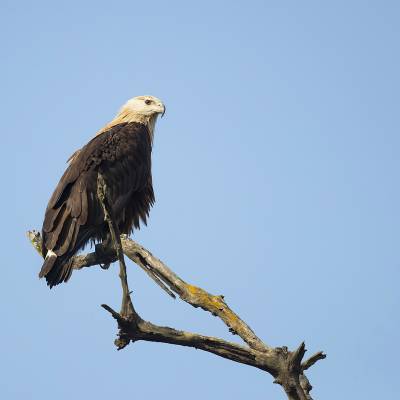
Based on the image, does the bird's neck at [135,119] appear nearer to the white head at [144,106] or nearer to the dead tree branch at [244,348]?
the white head at [144,106]

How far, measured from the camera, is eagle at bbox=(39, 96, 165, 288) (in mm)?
7324

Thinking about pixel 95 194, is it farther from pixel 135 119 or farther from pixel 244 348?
pixel 244 348

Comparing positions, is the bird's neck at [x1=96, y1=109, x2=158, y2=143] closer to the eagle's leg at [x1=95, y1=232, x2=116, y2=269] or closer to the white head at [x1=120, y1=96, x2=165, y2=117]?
the white head at [x1=120, y1=96, x2=165, y2=117]

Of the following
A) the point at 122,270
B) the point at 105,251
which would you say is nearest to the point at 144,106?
the point at 105,251

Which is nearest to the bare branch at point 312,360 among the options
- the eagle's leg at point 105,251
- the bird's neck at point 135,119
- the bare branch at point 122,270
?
the bare branch at point 122,270

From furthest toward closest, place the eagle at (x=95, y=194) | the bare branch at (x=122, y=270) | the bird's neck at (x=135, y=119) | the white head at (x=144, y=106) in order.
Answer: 1. the white head at (x=144, y=106)
2. the bird's neck at (x=135, y=119)
3. the eagle at (x=95, y=194)
4. the bare branch at (x=122, y=270)

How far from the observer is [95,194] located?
796 cm

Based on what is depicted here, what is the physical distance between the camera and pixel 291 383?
4824 millimetres

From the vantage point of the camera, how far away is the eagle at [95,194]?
7.32m

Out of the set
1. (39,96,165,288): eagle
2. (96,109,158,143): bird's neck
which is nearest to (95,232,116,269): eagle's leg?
(39,96,165,288): eagle

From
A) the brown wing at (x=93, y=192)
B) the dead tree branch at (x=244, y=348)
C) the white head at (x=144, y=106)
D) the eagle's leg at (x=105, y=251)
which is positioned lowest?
the dead tree branch at (x=244, y=348)

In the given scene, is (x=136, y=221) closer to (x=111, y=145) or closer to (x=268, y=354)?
(x=111, y=145)

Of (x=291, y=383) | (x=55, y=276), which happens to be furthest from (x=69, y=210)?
(x=291, y=383)

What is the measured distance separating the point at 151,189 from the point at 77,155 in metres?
0.97
